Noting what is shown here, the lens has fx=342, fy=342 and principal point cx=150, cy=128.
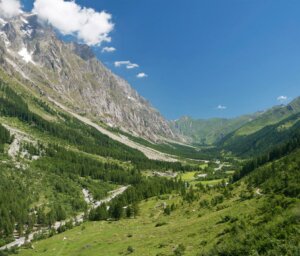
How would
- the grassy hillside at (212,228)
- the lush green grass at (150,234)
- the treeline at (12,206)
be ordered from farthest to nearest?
the treeline at (12,206) < the lush green grass at (150,234) < the grassy hillside at (212,228)

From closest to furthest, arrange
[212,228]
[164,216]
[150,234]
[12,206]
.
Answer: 1. [212,228]
2. [150,234]
3. [164,216]
4. [12,206]

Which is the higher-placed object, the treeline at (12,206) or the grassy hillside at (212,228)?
the treeline at (12,206)

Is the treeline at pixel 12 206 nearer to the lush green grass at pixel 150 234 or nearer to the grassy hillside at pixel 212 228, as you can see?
the lush green grass at pixel 150 234

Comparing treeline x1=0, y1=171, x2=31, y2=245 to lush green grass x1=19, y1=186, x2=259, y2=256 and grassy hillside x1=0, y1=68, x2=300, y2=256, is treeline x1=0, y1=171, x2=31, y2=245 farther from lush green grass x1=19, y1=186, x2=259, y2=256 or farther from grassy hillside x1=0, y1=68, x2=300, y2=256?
lush green grass x1=19, y1=186, x2=259, y2=256

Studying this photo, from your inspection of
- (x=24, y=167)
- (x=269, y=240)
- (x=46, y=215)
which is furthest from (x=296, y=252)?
(x=24, y=167)

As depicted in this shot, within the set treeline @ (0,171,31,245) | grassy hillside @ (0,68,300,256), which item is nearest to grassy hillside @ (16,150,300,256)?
grassy hillside @ (0,68,300,256)

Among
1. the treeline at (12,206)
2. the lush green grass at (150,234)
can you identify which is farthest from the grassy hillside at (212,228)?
the treeline at (12,206)

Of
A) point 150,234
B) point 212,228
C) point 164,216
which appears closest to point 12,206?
point 164,216

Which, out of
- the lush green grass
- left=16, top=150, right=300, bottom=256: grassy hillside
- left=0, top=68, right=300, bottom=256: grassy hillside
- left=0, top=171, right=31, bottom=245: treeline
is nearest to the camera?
left=16, top=150, right=300, bottom=256: grassy hillside

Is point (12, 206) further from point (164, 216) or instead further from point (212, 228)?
point (212, 228)

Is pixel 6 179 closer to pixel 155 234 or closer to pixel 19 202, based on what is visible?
pixel 19 202

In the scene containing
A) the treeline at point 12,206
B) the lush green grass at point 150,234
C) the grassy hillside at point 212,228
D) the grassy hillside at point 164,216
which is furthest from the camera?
the treeline at point 12,206

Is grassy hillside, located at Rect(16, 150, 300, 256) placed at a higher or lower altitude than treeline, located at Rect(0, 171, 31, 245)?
lower

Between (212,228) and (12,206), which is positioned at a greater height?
(12,206)
